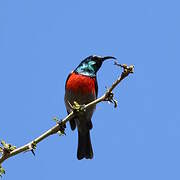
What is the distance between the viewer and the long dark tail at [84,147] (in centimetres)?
896

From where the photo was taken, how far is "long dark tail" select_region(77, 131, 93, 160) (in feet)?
29.4

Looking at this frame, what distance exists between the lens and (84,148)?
9047mm

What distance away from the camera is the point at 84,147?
29.8ft

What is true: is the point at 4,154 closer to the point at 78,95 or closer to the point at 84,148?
the point at 78,95

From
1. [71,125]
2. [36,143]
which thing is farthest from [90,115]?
[36,143]

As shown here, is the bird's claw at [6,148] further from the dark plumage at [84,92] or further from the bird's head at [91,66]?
the bird's head at [91,66]

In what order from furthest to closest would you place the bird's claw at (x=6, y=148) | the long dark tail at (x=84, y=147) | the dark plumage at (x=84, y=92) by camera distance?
the long dark tail at (x=84, y=147), the dark plumage at (x=84, y=92), the bird's claw at (x=6, y=148)

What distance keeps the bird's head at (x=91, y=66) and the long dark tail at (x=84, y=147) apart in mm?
1362

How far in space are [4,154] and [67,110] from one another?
5492mm

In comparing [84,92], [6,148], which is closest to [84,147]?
[84,92]

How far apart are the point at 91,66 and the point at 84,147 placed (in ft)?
5.91

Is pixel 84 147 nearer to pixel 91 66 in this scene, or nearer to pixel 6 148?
pixel 91 66

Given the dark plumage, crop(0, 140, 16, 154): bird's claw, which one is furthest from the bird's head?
crop(0, 140, 16, 154): bird's claw

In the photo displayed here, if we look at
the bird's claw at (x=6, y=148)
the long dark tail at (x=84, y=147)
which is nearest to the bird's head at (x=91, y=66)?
the long dark tail at (x=84, y=147)
